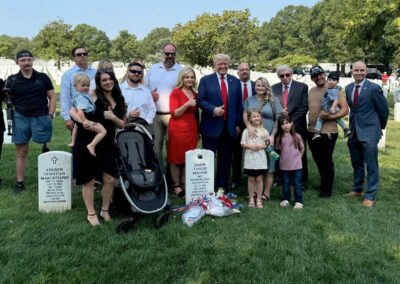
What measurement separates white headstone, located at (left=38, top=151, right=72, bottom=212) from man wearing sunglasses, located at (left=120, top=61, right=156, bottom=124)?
40.1 inches

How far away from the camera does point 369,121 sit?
5.96m

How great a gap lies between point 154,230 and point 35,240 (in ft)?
4.08

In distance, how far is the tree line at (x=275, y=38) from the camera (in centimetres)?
2000

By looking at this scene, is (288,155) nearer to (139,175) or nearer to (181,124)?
(181,124)

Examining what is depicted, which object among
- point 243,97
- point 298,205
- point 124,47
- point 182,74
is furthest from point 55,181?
point 124,47

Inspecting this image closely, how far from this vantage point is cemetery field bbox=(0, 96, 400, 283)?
380 centimetres

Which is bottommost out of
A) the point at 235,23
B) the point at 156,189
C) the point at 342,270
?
the point at 342,270

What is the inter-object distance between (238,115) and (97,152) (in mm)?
2227

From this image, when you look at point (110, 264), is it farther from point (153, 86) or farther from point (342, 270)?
point (153, 86)

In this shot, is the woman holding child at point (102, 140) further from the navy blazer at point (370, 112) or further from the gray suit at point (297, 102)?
the navy blazer at point (370, 112)

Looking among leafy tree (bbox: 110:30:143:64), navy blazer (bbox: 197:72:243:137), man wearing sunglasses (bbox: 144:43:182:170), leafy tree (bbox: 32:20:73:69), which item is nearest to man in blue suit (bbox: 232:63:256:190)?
navy blazer (bbox: 197:72:243:137)

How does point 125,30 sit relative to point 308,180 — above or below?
above

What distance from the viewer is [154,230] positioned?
481cm

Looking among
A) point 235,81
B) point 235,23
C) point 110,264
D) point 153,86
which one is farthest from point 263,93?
point 235,23
